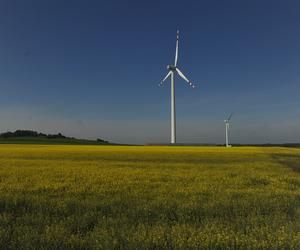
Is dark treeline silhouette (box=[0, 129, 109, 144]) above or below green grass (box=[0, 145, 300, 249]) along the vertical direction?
above

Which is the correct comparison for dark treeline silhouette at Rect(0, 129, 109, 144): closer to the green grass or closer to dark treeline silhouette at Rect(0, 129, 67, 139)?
dark treeline silhouette at Rect(0, 129, 67, 139)

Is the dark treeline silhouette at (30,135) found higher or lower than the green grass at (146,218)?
higher

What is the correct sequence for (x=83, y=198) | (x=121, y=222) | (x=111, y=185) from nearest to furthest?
(x=121, y=222) → (x=83, y=198) → (x=111, y=185)

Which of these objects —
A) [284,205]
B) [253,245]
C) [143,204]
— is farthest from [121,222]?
[284,205]

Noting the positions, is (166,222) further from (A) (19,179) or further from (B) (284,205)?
(A) (19,179)

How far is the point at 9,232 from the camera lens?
9469mm

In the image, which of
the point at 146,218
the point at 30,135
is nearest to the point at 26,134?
the point at 30,135

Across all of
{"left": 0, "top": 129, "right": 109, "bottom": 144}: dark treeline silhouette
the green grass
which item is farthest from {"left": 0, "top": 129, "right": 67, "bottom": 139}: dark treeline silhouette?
the green grass

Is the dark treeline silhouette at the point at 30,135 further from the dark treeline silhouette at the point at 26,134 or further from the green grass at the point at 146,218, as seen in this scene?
the green grass at the point at 146,218

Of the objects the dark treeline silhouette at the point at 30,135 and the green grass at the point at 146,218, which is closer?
the green grass at the point at 146,218

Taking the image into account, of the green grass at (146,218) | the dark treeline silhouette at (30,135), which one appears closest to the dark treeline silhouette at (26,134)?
the dark treeline silhouette at (30,135)

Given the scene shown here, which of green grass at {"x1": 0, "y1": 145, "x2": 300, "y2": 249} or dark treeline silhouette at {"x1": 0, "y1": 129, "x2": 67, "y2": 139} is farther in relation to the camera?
dark treeline silhouette at {"x1": 0, "y1": 129, "x2": 67, "y2": 139}

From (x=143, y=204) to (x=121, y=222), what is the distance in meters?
2.67

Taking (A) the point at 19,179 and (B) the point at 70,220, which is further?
(A) the point at 19,179
